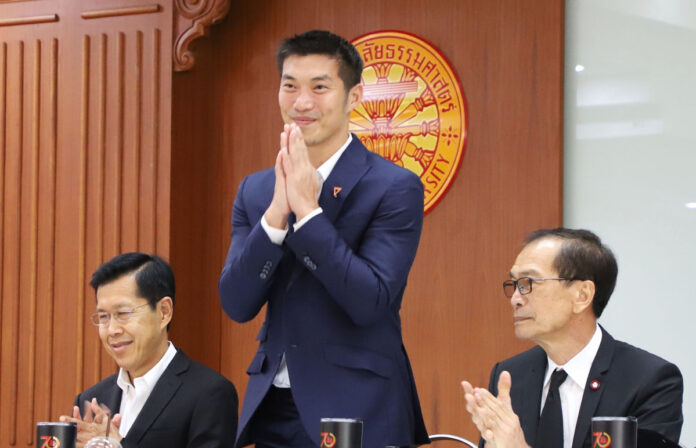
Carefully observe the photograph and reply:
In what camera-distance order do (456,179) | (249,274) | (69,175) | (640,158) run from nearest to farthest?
(249,274)
(640,158)
(456,179)
(69,175)

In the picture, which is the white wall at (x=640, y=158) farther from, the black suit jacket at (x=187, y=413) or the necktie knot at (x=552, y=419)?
the black suit jacket at (x=187, y=413)

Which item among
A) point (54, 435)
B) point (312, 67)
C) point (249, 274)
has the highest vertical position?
point (312, 67)

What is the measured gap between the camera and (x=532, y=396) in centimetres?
220

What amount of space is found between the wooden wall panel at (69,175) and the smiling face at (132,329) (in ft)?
4.79

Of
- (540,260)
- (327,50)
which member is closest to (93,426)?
(327,50)

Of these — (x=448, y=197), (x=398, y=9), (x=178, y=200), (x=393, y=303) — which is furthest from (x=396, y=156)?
(x=393, y=303)

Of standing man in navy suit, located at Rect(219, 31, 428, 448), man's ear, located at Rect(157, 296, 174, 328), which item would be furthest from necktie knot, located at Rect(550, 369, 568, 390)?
man's ear, located at Rect(157, 296, 174, 328)

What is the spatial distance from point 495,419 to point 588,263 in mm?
540

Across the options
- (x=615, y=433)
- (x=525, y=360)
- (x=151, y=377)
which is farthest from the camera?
(x=151, y=377)

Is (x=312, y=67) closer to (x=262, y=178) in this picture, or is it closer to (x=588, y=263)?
(x=262, y=178)

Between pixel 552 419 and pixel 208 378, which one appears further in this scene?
pixel 208 378

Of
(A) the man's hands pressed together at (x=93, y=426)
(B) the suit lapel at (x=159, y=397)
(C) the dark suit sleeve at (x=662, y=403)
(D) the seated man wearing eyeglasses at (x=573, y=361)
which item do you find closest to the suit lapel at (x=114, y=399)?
(B) the suit lapel at (x=159, y=397)

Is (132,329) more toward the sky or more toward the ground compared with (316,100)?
more toward the ground

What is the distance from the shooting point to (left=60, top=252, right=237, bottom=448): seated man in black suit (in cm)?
238
